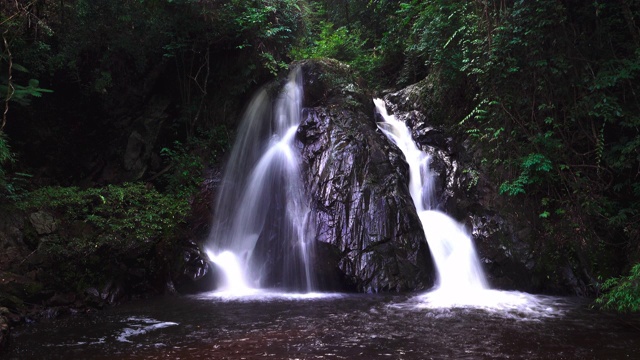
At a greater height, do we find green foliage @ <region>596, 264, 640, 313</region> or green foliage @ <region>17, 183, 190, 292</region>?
green foliage @ <region>17, 183, 190, 292</region>

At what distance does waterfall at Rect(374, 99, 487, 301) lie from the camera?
7.85m

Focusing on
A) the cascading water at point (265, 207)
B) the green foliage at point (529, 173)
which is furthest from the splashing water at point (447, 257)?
the cascading water at point (265, 207)

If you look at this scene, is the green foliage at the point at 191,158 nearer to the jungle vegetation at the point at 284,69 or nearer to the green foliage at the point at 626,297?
the jungle vegetation at the point at 284,69

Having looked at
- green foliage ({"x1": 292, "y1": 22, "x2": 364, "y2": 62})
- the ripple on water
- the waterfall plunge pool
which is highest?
green foliage ({"x1": 292, "y1": 22, "x2": 364, "y2": 62})

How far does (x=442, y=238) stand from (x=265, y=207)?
3978 mm

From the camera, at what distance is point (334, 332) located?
16.9 feet

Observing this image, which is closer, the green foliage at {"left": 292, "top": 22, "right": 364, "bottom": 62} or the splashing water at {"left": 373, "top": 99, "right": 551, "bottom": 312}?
the splashing water at {"left": 373, "top": 99, "right": 551, "bottom": 312}

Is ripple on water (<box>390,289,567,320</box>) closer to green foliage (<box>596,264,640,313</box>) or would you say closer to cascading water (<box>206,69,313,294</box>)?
green foliage (<box>596,264,640,313</box>)

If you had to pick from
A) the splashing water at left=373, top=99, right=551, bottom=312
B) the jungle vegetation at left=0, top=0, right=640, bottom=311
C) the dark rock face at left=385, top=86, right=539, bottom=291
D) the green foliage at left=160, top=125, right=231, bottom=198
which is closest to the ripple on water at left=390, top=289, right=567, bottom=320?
the splashing water at left=373, top=99, right=551, bottom=312

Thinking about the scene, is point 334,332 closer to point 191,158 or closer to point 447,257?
point 447,257

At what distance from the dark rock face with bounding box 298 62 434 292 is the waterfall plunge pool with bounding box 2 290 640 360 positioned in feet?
3.03

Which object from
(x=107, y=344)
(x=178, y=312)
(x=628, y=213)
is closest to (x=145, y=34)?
(x=178, y=312)

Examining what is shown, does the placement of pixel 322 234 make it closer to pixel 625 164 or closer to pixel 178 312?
pixel 178 312

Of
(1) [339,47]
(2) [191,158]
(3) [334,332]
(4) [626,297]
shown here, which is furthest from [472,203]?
(1) [339,47]
